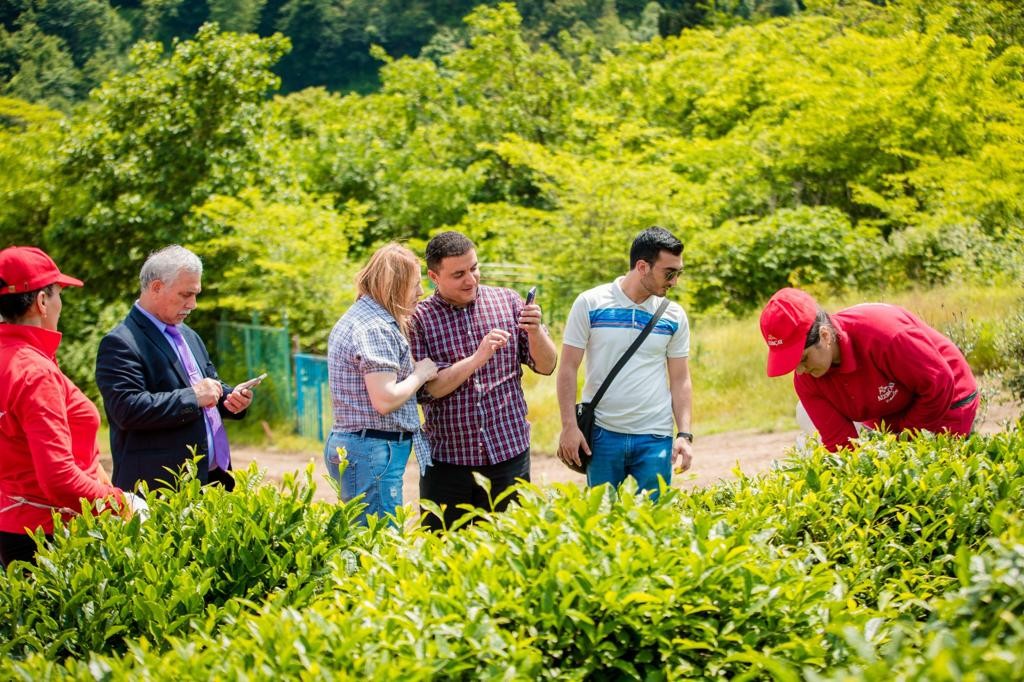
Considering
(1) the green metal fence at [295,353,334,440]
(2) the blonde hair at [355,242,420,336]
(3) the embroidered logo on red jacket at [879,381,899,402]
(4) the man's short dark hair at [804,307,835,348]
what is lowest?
(1) the green metal fence at [295,353,334,440]

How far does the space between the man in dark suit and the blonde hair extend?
0.77m

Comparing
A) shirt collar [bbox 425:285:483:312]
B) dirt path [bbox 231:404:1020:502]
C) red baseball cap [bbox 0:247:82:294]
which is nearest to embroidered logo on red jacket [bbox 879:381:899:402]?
shirt collar [bbox 425:285:483:312]

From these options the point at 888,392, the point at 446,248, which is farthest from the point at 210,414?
the point at 888,392

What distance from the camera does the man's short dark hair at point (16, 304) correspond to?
12.2ft

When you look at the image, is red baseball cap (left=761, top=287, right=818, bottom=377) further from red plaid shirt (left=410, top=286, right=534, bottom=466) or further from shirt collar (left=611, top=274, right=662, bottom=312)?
red plaid shirt (left=410, top=286, right=534, bottom=466)

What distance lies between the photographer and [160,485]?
4.39m

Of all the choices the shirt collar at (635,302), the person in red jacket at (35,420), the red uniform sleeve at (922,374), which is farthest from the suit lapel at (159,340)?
the red uniform sleeve at (922,374)

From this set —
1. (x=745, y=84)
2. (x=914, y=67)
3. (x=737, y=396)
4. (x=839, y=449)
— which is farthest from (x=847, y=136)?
(x=839, y=449)

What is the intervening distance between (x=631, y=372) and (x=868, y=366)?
111 cm

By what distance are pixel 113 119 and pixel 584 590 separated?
1572 centimetres

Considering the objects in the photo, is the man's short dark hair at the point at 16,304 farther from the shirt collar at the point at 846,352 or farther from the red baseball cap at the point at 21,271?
the shirt collar at the point at 846,352

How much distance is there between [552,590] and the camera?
245cm

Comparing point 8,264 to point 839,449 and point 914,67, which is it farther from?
point 914,67

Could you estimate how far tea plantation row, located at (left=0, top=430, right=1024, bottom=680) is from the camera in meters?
2.23
